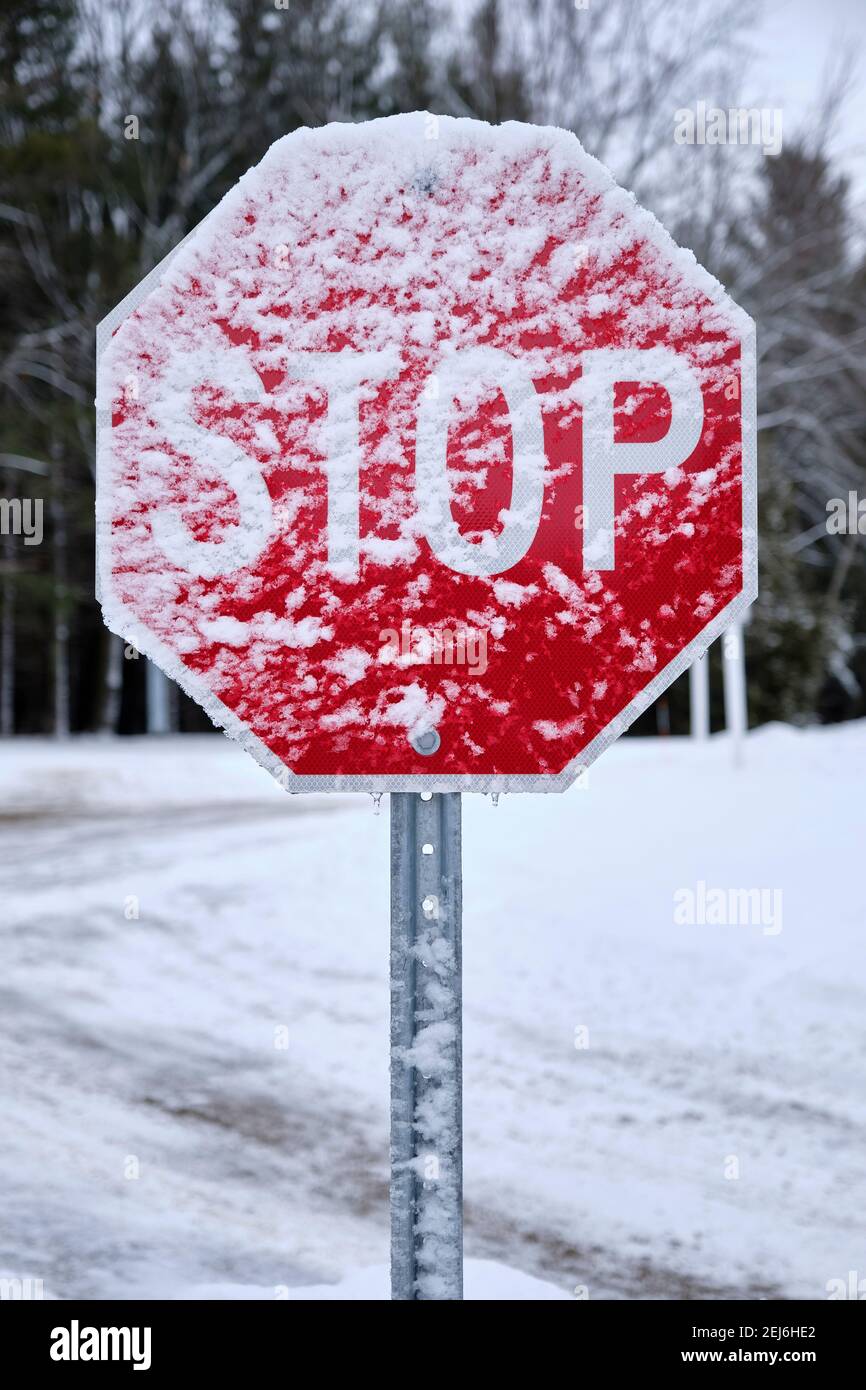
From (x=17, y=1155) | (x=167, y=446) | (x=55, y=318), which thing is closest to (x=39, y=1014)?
(x=17, y=1155)

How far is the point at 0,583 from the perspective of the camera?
845 inches

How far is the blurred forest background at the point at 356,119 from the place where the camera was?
1488cm

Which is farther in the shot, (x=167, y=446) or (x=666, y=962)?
(x=666, y=962)

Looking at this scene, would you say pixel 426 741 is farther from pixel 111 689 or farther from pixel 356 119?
pixel 111 689

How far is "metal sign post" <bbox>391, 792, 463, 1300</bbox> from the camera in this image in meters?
1.32

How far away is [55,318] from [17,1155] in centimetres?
1785

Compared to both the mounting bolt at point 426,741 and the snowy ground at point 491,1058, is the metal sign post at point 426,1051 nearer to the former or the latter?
the mounting bolt at point 426,741

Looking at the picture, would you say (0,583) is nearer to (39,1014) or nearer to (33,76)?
(33,76)

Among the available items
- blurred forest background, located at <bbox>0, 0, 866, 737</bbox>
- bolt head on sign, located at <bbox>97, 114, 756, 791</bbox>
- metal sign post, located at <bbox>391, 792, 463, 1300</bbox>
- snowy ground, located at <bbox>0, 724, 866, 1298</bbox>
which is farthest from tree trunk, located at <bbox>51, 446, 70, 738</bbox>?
metal sign post, located at <bbox>391, 792, 463, 1300</bbox>

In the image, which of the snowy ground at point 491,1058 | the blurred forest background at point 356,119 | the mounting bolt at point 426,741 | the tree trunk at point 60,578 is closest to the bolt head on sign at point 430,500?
the mounting bolt at point 426,741

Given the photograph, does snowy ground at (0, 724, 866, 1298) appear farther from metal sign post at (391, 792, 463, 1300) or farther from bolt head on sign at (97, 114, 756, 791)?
bolt head on sign at (97, 114, 756, 791)

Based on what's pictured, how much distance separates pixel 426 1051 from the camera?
133cm

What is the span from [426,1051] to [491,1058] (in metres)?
3.59

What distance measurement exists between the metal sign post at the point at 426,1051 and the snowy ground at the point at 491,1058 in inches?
65.6
